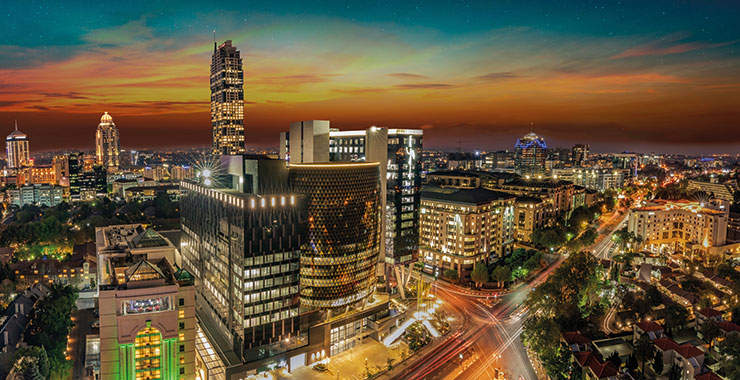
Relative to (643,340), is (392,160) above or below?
above

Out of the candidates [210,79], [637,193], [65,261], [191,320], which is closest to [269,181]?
[191,320]

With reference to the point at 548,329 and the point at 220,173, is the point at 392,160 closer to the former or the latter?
the point at 220,173

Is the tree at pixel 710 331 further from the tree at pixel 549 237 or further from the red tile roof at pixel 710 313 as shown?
the tree at pixel 549 237

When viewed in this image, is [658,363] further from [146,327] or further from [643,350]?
[146,327]

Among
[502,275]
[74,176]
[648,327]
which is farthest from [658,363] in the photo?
[74,176]

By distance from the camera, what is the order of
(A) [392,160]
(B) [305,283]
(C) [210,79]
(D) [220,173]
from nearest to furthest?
(B) [305,283] < (D) [220,173] < (A) [392,160] < (C) [210,79]

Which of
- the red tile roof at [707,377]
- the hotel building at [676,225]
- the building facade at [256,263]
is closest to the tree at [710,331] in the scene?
the red tile roof at [707,377]

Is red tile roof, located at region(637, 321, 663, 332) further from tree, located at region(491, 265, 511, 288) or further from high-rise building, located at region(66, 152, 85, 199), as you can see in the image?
high-rise building, located at region(66, 152, 85, 199)
